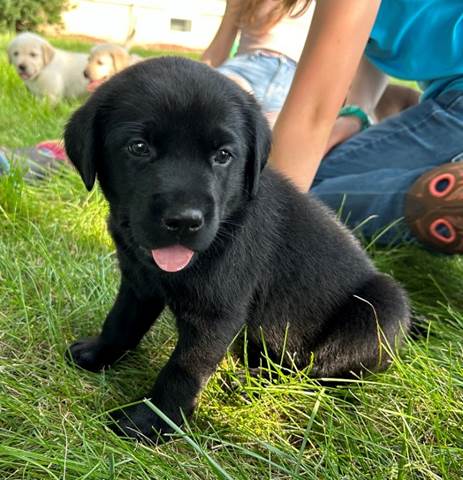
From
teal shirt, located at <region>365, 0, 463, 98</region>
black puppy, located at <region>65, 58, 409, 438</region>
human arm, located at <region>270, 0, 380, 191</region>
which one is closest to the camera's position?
black puppy, located at <region>65, 58, 409, 438</region>

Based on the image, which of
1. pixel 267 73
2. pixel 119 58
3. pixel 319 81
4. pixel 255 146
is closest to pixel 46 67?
pixel 119 58

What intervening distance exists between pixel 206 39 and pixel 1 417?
18.5 meters

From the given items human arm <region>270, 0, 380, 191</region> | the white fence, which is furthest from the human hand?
the white fence

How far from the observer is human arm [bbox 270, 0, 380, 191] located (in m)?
2.22

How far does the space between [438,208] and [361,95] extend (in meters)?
1.75

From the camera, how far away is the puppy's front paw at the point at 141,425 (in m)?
1.51

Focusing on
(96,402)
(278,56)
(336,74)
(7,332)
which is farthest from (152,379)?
(278,56)

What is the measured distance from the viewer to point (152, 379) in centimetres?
178

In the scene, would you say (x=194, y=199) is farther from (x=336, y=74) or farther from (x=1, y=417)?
(x=336, y=74)

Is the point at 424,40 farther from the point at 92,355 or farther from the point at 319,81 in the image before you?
the point at 92,355

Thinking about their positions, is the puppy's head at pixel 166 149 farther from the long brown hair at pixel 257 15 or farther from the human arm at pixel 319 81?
the long brown hair at pixel 257 15

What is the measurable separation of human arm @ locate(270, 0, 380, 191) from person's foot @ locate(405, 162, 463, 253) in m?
0.48

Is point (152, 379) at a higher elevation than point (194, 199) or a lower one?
lower

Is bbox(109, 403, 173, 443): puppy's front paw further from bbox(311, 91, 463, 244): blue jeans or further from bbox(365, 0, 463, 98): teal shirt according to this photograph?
bbox(365, 0, 463, 98): teal shirt
